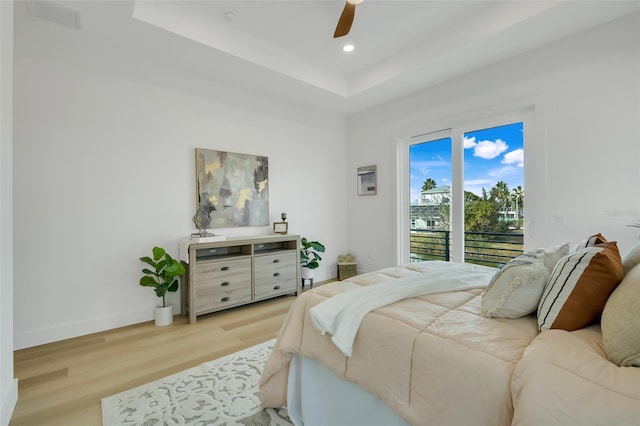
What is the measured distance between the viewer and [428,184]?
3.98 meters

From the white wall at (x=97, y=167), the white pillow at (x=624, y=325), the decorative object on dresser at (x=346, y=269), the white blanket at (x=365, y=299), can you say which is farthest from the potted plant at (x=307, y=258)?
the white pillow at (x=624, y=325)

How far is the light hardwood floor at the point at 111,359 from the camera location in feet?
5.66

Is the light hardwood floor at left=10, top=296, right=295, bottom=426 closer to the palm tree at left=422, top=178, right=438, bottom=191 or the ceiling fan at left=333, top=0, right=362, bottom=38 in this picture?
the palm tree at left=422, top=178, right=438, bottom=191

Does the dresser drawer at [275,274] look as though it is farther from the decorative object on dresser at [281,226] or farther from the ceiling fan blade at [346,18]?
the ceiling fan blade at [346,18]

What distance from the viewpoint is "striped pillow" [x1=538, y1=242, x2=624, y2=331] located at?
1.03 meters

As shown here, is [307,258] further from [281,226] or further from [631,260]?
[631,260]

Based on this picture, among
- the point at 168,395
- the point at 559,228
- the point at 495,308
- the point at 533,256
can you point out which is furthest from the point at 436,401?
the point at 559,228

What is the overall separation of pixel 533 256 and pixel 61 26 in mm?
4016

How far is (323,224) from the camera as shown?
466cm

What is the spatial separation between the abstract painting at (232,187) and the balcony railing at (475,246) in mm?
2190

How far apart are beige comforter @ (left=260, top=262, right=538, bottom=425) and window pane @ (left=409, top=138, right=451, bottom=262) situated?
2382 mm

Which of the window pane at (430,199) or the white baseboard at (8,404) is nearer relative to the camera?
the white baseboard at (8,404)

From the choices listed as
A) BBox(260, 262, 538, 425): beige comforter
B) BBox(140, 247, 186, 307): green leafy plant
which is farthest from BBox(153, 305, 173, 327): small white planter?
BBox(260, 262, 538, 425): beige comforter

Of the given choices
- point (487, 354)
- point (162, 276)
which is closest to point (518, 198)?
point (487, 354)
